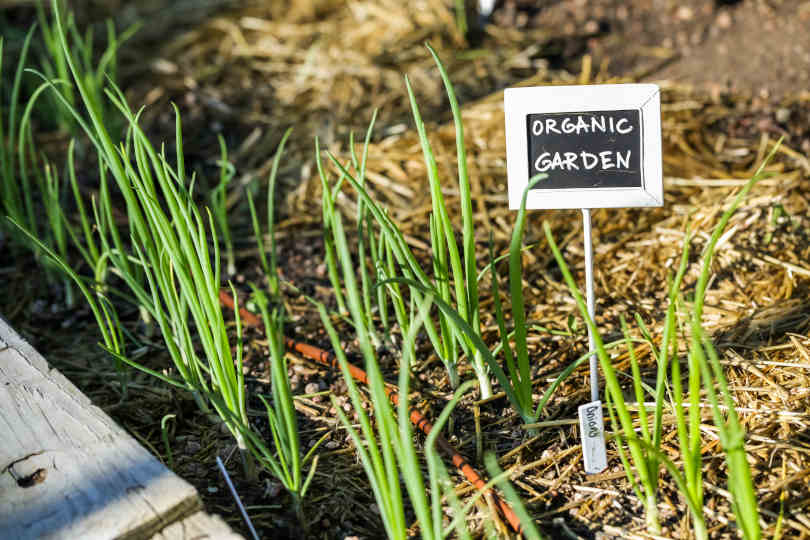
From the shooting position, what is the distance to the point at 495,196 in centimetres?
189

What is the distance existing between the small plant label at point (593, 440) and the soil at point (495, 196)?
24 millimetres

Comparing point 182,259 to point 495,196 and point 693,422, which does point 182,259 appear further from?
point 495,196

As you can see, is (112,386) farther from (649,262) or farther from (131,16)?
(131,16)

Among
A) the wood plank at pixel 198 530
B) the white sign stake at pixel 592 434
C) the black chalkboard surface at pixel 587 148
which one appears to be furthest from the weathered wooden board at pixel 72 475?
the black chalkboard surface at pixel 587 148

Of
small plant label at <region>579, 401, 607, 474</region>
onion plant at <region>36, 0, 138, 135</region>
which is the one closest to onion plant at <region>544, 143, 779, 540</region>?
small plant label at <region>579, 401, 607, 474</region>

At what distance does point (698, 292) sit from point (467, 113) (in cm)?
136

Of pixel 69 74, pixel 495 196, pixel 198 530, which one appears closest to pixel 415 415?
pixel 198 530

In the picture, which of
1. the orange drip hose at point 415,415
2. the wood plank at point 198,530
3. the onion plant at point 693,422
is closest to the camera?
the onion plant at point 693,422

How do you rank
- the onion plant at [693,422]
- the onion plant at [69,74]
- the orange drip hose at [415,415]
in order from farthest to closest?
the onion plant at [69,74] < the orange drip hose at [415,415] < the onion plant at [693,422]

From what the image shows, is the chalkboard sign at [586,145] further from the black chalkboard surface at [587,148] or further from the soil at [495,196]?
the soil at [495,196]

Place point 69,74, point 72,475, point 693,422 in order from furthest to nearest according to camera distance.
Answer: point 69,74 → point 72,475 → point 693,422

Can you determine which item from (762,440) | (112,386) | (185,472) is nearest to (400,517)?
(185,472)

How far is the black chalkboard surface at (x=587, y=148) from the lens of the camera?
113 centimetres

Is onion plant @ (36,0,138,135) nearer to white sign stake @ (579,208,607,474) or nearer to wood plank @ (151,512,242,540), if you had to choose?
wood plank @ (151,512,242,540)
